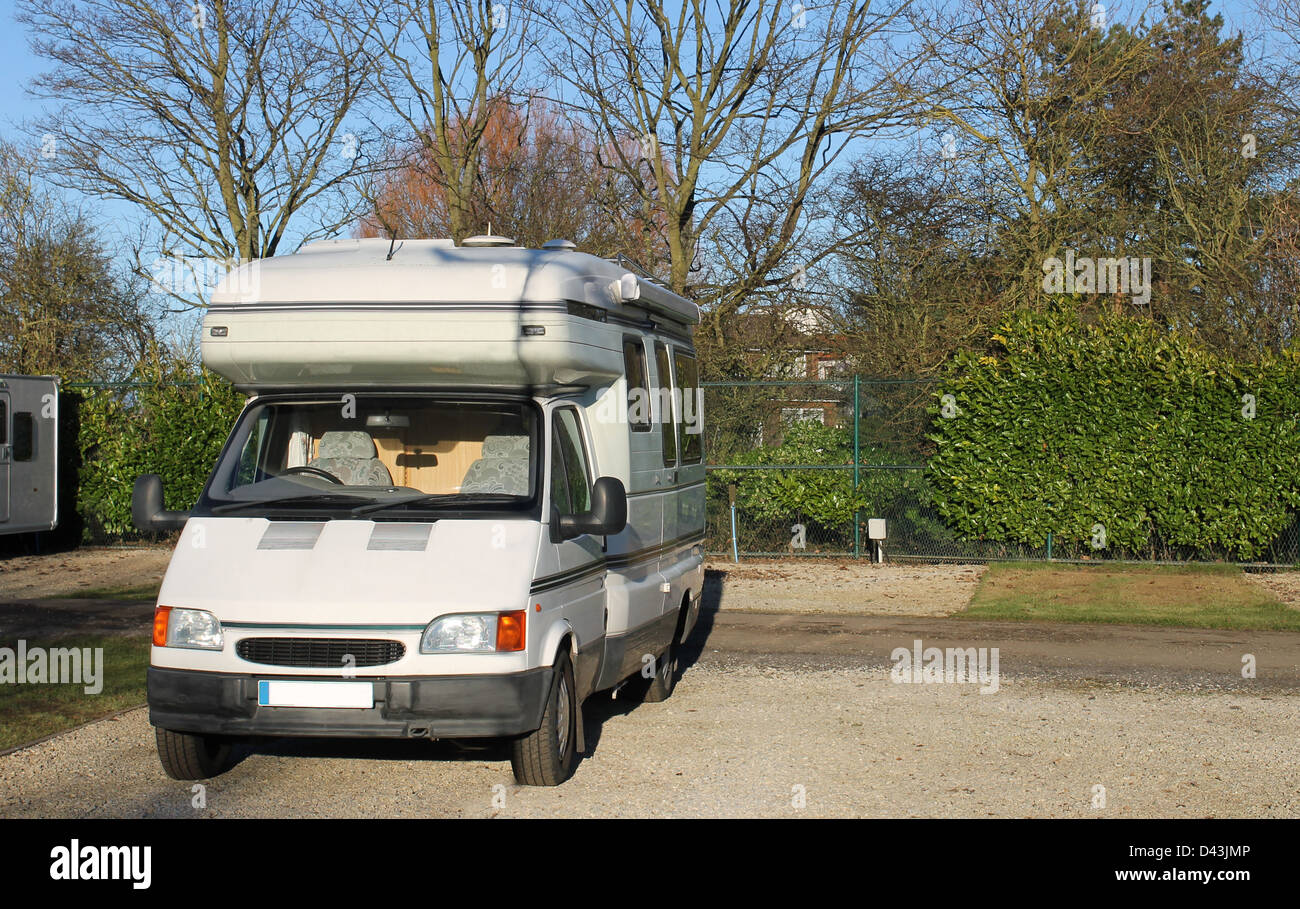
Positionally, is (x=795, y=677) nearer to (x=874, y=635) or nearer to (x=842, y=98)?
(x=874, y=635)

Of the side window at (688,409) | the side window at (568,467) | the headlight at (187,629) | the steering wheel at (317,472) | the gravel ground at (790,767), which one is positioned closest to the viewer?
the headlight at (187,629)

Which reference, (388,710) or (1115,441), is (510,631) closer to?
(388,710)

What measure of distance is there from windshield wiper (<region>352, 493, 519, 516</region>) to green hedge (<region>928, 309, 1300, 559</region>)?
12.2m

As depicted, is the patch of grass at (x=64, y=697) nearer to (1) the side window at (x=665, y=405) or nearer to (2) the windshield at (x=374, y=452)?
(2) the windshield at (x=374, y=452)

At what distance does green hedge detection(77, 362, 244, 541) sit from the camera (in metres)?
20.5

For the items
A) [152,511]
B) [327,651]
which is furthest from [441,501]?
[152,511]

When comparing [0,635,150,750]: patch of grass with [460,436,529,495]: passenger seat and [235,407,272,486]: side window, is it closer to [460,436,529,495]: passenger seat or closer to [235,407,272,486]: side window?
[235,407,272,486]: side window

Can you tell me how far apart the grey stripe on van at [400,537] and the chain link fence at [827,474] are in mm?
11993

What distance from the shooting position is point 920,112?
21.2m

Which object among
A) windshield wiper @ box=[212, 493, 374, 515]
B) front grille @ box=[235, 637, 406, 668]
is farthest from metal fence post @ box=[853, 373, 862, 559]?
front grille @ box=[235, 637, 406, 668]

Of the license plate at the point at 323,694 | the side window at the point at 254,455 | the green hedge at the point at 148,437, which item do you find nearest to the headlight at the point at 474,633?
the license plate at the point at 323,694

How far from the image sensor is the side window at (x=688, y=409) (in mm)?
10086

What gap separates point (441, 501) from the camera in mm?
7020

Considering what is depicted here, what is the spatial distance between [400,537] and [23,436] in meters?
15.3
